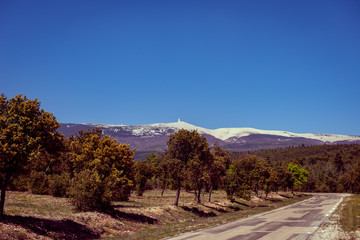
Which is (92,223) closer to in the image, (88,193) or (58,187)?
(88,193)

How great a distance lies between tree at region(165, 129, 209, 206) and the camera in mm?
40219

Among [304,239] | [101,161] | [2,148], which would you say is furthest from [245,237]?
[101,161]

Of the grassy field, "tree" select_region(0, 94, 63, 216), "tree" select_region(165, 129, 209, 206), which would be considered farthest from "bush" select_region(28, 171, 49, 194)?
"tree" select_region(0, 94, 63, 216)

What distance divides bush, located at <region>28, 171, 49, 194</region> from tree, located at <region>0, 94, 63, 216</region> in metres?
31.0

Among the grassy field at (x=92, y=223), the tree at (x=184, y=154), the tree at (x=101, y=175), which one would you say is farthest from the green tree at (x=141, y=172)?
the grassy field at (x=92, y=223)

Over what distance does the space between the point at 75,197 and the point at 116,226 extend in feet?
19.1

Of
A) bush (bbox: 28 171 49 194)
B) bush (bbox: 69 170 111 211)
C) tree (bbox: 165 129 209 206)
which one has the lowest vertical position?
bush (bbox: 28 171 49 194)

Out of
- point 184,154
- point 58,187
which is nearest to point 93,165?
point 184,154

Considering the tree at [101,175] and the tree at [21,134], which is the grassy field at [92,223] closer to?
the tree at [101,175]

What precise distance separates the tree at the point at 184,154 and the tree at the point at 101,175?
21.3ft

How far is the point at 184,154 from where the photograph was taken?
137 feet

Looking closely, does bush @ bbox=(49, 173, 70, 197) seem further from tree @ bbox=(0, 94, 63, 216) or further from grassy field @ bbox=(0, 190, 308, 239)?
tree @ bbox=(0, 94, 63, 216)

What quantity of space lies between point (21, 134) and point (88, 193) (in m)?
Answer: 10.8

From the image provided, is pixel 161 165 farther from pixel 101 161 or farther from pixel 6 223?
pixel 6 223
